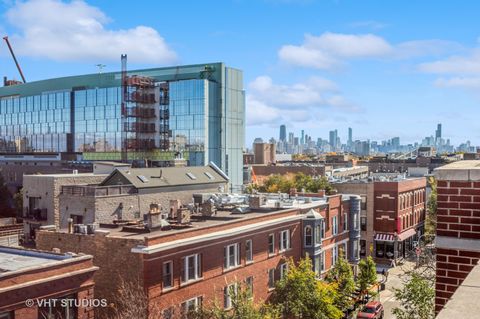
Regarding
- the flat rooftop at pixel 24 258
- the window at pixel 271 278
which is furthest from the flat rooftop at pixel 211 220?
the flat rooftop at pixel 24 258

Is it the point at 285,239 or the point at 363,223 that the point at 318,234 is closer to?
the point at 285,239

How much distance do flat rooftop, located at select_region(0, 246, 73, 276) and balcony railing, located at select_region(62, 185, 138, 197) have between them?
11.7 metres

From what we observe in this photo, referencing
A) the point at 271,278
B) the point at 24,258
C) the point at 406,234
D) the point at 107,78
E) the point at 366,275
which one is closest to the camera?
the point at 24,258

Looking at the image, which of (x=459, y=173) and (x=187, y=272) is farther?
(x=187, y=272)

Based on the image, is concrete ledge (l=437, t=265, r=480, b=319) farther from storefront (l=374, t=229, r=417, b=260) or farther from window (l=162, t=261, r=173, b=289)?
storefront (l=374, t=229, r=417, b=260)

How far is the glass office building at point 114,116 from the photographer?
88938mm

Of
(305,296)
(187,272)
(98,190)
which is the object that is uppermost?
(98,190)

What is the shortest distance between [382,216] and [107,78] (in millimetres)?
62609

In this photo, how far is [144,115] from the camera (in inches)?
3605

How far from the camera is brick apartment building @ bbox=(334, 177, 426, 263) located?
218 feet

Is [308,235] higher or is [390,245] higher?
[308,235]

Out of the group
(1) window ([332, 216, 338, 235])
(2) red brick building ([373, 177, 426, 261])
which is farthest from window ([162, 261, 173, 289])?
(2) red brick building ([373, 177, 426, 261])

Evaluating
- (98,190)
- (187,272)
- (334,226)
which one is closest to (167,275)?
(187,272)

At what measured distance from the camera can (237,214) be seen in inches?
1591
